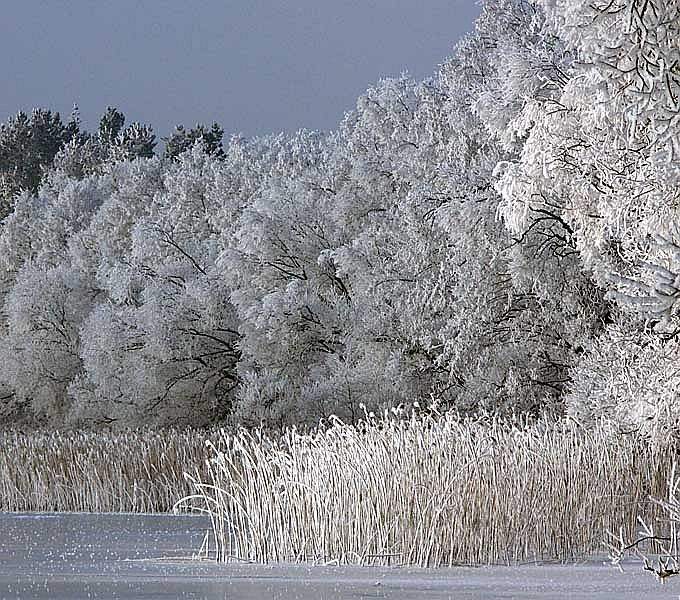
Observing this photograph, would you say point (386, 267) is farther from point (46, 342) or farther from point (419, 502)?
point (419, 502)

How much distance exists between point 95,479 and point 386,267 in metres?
7.37

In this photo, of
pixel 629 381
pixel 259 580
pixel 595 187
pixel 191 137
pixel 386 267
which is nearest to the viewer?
pixel 259 580

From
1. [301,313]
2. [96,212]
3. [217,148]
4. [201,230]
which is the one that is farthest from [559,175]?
[217,148]

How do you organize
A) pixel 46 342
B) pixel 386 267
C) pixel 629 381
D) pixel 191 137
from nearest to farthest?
pixel 629 381 → pixel 386 267 → pixel 46 342 → pixel 191 137

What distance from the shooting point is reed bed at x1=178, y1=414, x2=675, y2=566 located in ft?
31.9

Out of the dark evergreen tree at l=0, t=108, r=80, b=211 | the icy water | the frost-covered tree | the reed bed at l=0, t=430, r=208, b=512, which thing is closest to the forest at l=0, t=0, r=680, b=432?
the frost-covered tree

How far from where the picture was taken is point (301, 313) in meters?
24.3

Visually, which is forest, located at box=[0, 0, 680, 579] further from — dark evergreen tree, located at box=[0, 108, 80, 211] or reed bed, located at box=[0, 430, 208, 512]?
dark evergreen tree, located at box=[0, 108, 80, 211]

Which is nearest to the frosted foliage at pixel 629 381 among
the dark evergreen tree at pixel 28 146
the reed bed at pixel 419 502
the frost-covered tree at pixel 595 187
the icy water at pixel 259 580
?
the frost-covered tree at pixel 595 187

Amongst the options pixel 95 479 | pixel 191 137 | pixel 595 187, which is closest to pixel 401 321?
pixel 95 479

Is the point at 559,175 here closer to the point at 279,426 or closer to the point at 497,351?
the point at 497,351

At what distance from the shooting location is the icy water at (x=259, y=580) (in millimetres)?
8172

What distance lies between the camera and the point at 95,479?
1574cm

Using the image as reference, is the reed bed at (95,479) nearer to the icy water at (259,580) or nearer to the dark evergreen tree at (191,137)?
the icy water at (259,580)
